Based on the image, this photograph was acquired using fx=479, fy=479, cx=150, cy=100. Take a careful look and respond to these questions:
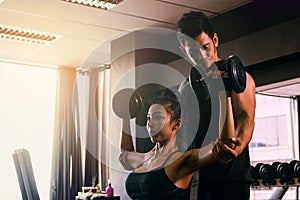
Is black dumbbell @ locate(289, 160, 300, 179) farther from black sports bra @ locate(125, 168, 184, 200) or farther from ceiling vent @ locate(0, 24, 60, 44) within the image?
black sports bra @ locate(125, 168, 184, 200)

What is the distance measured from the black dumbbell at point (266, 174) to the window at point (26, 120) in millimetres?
2780

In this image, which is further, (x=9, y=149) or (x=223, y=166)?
(x=9, y=149)

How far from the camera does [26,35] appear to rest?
211 inches

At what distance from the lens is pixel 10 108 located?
639 centimetres

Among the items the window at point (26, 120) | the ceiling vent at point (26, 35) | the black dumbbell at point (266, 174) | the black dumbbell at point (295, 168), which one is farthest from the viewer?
the window at point (26, 120)

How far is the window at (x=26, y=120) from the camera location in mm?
6219

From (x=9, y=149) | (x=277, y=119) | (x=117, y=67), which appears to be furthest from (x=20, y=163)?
(x=277, y=119)

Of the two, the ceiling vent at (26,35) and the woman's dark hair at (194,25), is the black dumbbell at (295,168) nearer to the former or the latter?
the ceiling vent at (26,35)

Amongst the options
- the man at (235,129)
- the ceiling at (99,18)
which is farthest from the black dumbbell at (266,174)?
the man at (235,129)

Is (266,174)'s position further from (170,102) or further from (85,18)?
(170,102)

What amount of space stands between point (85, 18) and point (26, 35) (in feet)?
3.18

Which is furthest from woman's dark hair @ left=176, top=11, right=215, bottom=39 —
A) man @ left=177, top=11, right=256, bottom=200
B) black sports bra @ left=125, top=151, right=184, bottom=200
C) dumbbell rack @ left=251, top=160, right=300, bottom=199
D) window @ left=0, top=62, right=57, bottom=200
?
window @ left=0, top=62, right=57, bottom=200

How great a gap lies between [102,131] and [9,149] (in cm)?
129

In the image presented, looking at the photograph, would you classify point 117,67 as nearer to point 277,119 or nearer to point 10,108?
point 10,108
